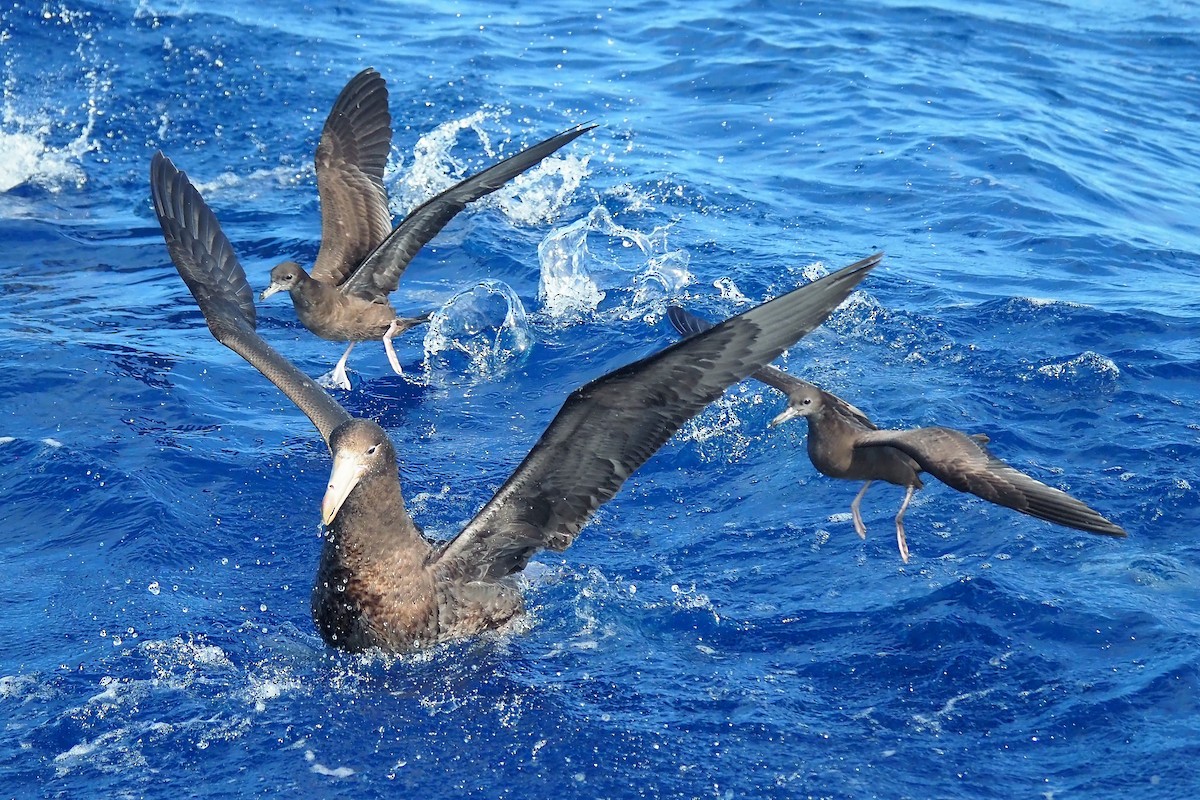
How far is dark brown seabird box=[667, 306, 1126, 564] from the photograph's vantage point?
6105 mm

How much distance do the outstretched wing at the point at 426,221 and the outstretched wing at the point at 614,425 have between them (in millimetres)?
2189

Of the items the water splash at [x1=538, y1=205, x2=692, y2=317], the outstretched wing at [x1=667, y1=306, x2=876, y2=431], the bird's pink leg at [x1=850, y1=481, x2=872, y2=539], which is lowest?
the bird's pink leg at [x1=850, y1=481, x2=872, y2=539]

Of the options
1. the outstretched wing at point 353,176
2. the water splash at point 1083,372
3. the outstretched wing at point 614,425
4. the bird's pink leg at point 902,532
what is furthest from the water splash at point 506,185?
the outstretched wing at point 614,425

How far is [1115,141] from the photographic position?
14953 mm

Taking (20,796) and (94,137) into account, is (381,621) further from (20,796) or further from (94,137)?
(94,137)

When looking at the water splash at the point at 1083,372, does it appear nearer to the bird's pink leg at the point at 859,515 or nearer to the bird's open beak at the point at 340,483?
the bird's pink leg at the point at 859,515

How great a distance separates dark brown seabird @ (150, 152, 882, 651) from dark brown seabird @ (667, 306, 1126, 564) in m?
0.47

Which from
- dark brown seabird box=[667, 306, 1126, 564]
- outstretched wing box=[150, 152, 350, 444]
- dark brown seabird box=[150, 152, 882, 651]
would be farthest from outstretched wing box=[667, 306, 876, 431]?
outstretched wing box=[150, 152, 350, 444]

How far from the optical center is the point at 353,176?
10734 millimetres

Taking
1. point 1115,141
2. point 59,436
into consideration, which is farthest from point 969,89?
point 59,436

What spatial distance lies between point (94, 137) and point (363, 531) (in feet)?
33.6

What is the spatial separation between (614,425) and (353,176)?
18.1 ft

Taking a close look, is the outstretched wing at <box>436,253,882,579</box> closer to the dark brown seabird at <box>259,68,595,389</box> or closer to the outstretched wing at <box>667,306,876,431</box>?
the outstretched wing at <box>667,306,876,431</box>

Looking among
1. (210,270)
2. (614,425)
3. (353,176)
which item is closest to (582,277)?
(353,176)
